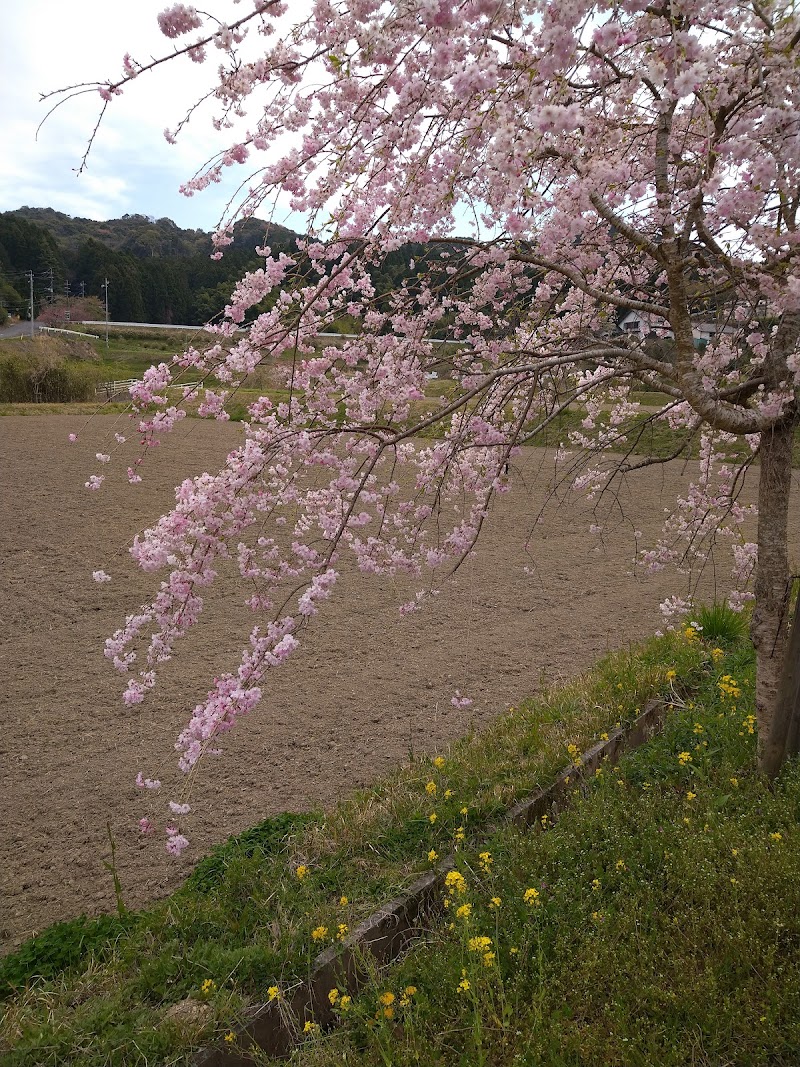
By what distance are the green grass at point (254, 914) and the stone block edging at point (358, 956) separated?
0.05 m

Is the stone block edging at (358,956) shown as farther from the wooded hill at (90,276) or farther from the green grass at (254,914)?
the wooded hill at (90,276)

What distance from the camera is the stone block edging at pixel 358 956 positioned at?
2.15 metres

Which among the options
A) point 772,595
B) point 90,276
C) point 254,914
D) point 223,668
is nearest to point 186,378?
point 254,914

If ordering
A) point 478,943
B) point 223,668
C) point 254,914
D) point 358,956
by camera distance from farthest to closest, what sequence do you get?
point 223,668 → point 254,914 → point 358,956 → point 478,943

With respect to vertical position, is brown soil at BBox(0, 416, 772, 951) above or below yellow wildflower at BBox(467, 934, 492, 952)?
below

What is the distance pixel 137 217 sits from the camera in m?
89.4

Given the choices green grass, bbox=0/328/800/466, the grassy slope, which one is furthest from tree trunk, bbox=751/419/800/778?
green grass, bbox=0/328/800/466

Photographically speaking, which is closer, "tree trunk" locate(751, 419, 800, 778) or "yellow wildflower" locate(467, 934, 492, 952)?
"yellow wildflower" locate(467, 934, 492, 952)

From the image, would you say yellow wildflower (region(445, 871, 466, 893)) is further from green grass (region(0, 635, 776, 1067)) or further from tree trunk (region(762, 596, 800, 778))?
tree trunk (region(762, 596, 800, 778))

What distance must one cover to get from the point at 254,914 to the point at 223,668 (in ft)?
11.2

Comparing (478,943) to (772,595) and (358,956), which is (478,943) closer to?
(358,956)

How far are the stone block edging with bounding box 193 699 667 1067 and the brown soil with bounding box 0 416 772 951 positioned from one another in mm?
1270

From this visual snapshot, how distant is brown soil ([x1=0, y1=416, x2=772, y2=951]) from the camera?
3814 mm

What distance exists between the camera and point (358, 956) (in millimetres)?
2418
